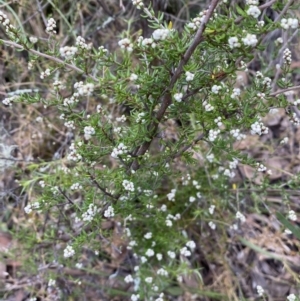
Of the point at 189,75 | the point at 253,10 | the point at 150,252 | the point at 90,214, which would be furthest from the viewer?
the point at 150,252

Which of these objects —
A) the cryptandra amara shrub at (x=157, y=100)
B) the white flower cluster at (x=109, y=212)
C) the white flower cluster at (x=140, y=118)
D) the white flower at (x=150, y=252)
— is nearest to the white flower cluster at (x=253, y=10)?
the cryptandra amara shrub at (x=157, y=100)

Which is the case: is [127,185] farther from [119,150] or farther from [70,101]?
[70,101]

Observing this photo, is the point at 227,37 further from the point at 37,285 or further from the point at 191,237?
the point at 37,285

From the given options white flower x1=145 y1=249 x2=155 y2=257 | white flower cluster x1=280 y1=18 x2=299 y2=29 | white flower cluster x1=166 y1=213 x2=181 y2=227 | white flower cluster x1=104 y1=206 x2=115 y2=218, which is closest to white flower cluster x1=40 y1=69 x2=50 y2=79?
white flower cluster x1=104 y1=206 x2=115 y2=218

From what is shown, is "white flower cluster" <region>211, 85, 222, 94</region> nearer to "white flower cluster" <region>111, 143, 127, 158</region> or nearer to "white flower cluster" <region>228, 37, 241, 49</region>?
"white flower cluster" <region>228, 37, 241, 49</region>

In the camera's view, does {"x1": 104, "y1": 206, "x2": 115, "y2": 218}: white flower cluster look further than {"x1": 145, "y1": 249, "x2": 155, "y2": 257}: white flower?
No

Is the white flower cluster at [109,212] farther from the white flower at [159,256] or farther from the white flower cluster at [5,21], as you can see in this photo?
the white flower cluster at [5,21]

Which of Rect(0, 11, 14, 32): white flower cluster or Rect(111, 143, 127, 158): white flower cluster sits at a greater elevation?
Rect(0, 11, 14, 32): white flower cluster

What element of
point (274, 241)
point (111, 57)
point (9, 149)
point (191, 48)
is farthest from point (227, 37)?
point (274, 241)

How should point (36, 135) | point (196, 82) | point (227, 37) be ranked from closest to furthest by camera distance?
1. point (227, 37)
2. point (196, 82)
3. point (36, 135)

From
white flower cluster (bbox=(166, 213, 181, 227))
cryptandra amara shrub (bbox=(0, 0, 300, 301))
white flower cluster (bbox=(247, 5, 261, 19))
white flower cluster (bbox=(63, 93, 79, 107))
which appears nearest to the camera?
white flower cluster (bbox=(247, 5, 261, 19))

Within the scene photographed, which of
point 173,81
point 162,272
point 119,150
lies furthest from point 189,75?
point 162,272
